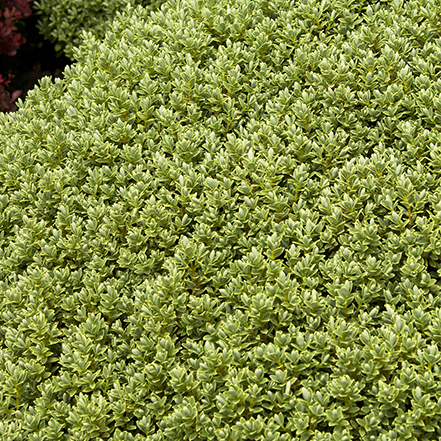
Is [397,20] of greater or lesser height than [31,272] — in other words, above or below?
above

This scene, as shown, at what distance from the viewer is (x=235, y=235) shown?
366cm

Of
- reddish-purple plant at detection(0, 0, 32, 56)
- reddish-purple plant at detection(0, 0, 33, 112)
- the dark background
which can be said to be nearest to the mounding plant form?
reddish-purple plant at detection(0, 0, 33, 112)

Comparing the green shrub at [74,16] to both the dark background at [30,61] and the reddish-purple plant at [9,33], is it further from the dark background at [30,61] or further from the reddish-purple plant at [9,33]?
the dark background at [30,61]

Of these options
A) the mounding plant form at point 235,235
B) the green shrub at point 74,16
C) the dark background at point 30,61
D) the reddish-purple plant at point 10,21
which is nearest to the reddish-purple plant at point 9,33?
the reddish-purple plant at point 10,21

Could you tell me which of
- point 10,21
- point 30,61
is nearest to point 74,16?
point 10,21

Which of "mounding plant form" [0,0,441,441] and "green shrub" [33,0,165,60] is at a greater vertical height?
"green shrub" [33,0,165,60]

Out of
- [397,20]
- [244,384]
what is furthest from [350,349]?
[397,20]

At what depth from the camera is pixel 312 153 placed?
12.7 feet

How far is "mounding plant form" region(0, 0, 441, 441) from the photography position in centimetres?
320

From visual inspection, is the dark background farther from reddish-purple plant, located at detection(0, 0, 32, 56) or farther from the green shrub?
the green shrub

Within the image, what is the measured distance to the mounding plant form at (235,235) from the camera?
320 cm

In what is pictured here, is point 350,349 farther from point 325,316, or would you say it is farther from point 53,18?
point 53,18

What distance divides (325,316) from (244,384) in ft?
2.02

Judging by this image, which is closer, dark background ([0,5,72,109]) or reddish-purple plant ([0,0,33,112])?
reddish-purple plant ([0,0,33,112])
